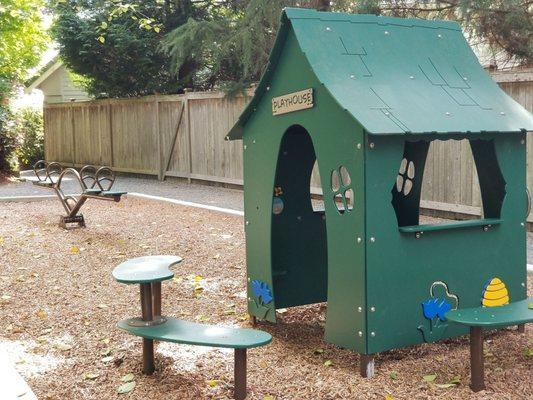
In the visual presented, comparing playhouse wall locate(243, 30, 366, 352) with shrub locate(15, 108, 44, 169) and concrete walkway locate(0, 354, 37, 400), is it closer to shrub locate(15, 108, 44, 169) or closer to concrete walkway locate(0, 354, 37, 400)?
concrete walkway locate(0, 354, 37, 400)

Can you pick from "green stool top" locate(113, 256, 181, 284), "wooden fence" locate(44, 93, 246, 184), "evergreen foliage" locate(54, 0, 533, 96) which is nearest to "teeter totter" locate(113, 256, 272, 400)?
"green stool top" locate(113, 256, 181, 284)

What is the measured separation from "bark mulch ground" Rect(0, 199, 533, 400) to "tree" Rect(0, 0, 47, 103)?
8.03 metres

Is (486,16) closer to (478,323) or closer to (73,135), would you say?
(478,323)

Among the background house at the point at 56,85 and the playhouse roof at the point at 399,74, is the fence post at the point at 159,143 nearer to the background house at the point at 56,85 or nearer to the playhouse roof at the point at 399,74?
the playhouse roof at the point at 399,74

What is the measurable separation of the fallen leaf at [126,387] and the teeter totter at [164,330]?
17 cm

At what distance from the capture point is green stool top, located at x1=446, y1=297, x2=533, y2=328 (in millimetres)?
3416

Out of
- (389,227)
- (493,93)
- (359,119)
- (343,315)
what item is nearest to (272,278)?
(343,315)

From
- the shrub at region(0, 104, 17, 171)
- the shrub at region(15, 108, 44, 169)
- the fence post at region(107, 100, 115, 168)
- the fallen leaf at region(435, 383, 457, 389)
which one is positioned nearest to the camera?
the fallen leaf at region(435, 383, 457, 389)

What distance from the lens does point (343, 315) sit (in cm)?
388

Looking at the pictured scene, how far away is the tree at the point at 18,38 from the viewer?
16.2 metres

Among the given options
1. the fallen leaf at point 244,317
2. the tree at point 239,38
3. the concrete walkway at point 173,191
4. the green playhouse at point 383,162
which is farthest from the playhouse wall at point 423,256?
the tree at point 239,38

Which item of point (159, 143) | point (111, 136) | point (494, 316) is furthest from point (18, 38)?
point (494, 316)

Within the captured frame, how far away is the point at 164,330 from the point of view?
12.3 ft

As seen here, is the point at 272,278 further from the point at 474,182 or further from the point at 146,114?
the point at 146,114
